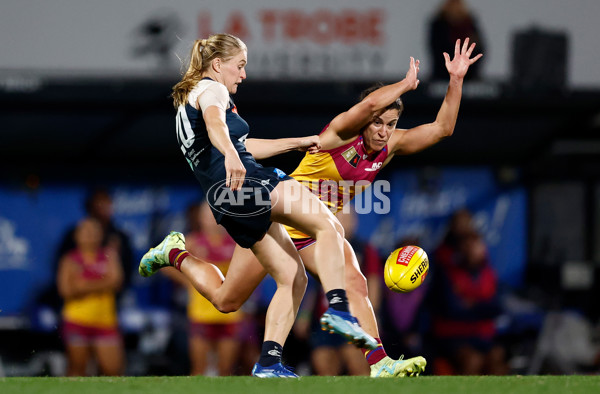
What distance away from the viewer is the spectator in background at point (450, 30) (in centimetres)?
1054

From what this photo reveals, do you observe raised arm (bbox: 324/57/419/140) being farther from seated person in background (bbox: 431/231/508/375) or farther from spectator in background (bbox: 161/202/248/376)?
seated person in background (bbox: 431/231/508/375)

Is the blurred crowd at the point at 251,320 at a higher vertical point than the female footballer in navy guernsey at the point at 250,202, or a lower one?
lower

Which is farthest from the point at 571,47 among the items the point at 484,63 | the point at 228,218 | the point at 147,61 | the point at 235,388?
the point at 235,388

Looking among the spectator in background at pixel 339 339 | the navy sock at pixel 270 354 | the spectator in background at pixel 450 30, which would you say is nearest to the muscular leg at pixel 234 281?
the navy sock at pixel 270 354

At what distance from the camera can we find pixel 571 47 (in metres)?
10.9

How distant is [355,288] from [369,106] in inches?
47.6

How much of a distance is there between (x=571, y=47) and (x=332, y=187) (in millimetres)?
5210

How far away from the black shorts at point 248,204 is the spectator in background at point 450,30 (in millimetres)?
5110

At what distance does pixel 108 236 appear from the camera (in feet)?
32.8

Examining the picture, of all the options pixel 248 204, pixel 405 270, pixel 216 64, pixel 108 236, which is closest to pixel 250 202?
pixel 248 204

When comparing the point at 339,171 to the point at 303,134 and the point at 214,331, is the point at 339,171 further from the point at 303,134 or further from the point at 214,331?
the point at 303,134

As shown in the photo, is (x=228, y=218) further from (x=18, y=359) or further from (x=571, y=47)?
(x=571, y=47)

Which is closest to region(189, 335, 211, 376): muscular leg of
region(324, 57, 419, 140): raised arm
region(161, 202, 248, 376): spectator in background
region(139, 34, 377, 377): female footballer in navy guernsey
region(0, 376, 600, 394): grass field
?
region(161, 202, 248, 376): spectator in background

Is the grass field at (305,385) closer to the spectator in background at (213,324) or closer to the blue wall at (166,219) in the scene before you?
the spectator in background at (213,324)
